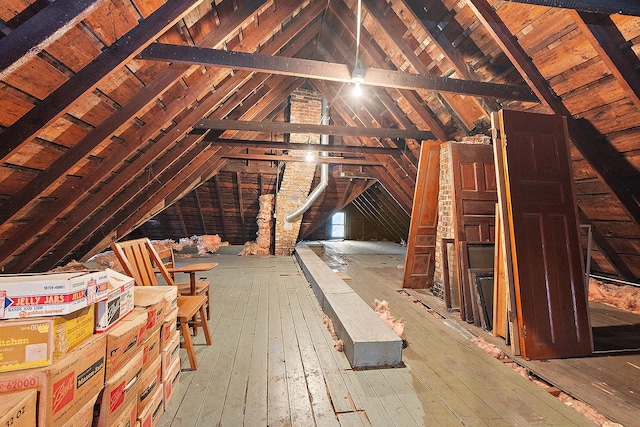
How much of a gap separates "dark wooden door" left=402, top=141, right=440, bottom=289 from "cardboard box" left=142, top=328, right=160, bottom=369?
3.41 meters

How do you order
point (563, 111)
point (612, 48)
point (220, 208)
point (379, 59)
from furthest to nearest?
point (220, 208) < point (379, 59) < point (563, 111) < point (612, 48)

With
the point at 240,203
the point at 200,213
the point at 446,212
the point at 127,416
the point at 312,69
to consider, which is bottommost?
the point at 127,416

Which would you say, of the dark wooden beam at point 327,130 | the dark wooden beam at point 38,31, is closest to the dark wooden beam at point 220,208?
the dark wooden beam at point 327,130

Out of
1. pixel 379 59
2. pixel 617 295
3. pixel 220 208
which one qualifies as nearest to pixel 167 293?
pixel 379 59

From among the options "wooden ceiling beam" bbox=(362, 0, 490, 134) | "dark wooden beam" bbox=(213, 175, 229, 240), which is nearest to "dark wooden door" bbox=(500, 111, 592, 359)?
"wooden ceiling beam" bbox=(362, 0, 490, 134)

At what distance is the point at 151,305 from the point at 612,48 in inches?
141

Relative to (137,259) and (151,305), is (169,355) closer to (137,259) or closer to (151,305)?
(151,305)

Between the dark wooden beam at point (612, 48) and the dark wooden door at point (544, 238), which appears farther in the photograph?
the dark wooden door at point (544, 238)

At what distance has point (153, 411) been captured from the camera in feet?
4.91

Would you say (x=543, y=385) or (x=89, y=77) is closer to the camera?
(x=89, y=77)

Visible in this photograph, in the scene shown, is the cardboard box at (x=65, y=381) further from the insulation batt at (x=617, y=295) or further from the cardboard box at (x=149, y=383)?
the insulation batt at (x=617, y=295)

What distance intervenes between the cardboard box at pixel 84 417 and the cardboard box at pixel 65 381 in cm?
1

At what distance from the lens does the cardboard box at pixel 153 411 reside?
4.53 ft

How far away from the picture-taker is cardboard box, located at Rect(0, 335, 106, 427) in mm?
874
